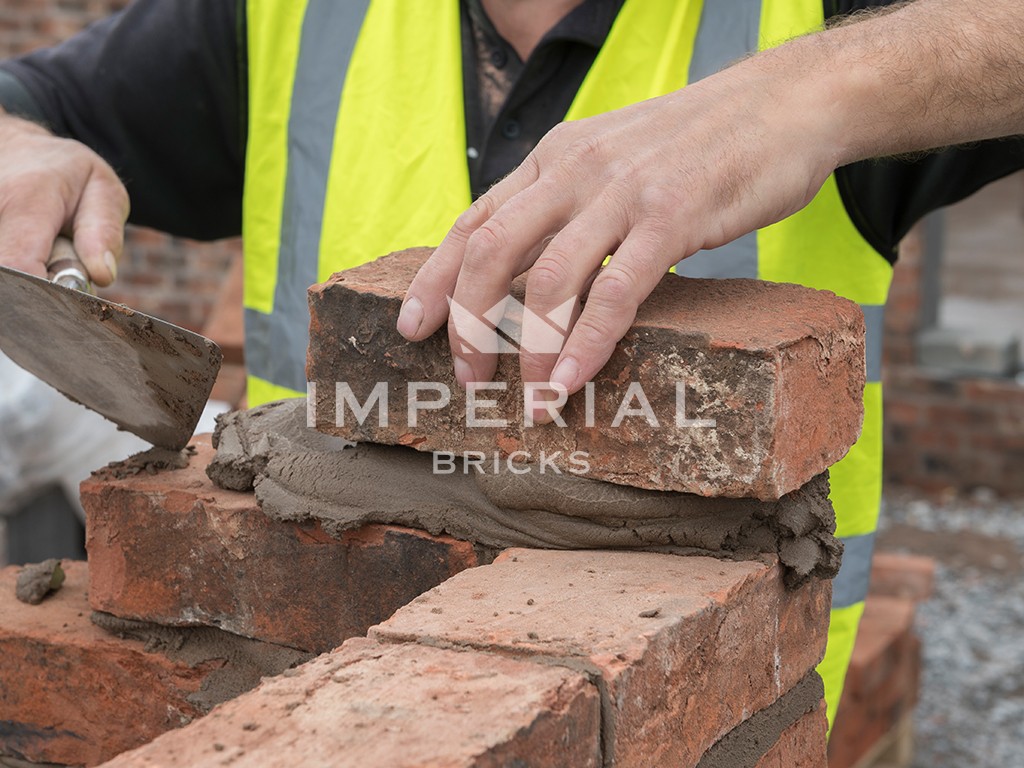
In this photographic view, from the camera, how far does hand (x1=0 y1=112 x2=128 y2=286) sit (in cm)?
214

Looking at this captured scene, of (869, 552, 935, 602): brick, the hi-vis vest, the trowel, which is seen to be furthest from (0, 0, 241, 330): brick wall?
the trowel

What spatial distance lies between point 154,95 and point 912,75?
5.55 ft

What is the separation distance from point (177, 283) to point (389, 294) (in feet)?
16.9

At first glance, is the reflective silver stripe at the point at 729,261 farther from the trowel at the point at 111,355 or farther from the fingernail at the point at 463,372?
the trowel at the point at 111,355

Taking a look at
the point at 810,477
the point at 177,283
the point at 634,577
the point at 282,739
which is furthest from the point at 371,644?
the point at 177,283

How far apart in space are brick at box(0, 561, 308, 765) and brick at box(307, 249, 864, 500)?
1.47ft

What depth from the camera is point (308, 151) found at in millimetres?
2490

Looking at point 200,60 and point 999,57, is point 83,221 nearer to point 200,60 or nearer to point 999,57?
point 200,60

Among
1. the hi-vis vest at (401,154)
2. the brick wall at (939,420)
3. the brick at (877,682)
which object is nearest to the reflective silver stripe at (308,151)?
the hi-vis vest at (401,154)

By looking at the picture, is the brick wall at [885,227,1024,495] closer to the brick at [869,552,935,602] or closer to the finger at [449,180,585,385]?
the brick at [869,552,935,602]

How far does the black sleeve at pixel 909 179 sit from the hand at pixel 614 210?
51cm

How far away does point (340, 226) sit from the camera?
7.94 feet

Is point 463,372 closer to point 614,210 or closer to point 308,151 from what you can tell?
point 614,210

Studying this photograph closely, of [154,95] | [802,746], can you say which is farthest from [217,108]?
[802,746]
